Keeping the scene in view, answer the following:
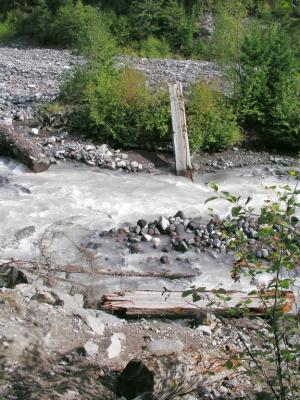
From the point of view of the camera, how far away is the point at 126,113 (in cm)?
1137

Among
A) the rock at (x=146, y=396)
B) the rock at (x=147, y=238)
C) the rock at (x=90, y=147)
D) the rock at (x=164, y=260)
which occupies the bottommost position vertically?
the rock at (x=164, y=260)

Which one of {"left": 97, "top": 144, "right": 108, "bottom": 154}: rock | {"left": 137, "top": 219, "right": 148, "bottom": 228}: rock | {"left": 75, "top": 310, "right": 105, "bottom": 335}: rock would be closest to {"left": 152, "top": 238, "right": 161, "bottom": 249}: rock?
{"left": 137, "top": 219, "right": 148, "bottom": 228}: rock

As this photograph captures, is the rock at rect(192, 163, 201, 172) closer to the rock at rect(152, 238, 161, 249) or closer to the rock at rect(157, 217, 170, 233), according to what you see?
the rock at rect(157, 217, 170, 233)

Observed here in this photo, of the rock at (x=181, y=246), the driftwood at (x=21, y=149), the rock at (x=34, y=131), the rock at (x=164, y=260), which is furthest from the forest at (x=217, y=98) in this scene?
the rock at (x=164, y=260)

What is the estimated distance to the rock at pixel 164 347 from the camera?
16.5 ft

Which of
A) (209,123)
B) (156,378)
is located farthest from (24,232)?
(209,123)

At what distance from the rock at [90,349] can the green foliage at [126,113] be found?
21.4 feet

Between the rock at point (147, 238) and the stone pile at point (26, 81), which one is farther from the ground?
the stone pile at point (26, 81)

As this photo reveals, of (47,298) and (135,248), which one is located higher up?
(47,298)

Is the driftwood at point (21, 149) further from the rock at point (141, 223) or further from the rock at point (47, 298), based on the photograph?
the rock at point (47, 298)

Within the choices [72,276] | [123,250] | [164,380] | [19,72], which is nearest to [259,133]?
[123,250]

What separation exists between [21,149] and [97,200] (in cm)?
205

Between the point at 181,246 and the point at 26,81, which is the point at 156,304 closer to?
the point at 181,246

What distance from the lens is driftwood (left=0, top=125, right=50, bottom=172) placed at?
1021cm
